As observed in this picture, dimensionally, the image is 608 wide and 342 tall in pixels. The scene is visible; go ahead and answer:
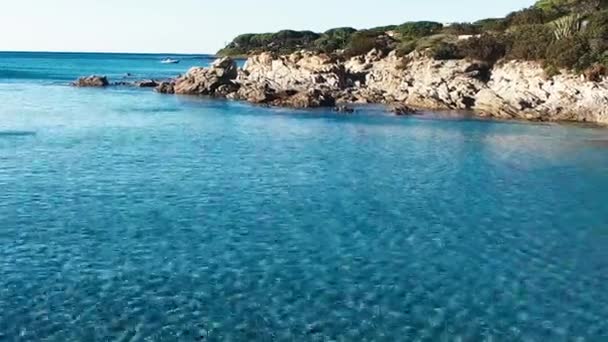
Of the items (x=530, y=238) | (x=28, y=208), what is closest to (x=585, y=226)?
(x=530, y=238)

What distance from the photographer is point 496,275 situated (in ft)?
65.2

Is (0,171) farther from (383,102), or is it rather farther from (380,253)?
(383,102)

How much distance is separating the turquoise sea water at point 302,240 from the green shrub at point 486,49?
25.3m

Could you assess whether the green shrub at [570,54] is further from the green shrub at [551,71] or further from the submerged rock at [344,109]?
the submerged rock at [344,109]

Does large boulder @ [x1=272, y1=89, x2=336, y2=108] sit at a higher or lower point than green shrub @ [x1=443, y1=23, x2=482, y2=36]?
lower

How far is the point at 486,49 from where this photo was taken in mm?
69500

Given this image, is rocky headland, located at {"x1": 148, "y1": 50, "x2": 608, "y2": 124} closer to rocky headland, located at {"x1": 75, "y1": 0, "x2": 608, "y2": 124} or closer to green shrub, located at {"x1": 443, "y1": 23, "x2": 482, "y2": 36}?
rocky headland, located at {"x1": 75, "y1": 0, "x2": 608, "y2": 124}

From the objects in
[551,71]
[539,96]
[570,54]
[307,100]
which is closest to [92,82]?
[307,100]

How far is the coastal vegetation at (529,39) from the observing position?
58.7 metres

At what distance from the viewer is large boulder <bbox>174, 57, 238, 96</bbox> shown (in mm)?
83250

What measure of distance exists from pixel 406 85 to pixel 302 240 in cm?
5135

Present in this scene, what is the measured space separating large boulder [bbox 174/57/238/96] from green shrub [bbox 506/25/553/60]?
3130 cm

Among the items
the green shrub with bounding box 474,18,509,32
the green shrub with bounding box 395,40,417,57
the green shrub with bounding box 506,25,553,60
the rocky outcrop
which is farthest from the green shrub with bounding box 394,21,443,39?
the rocky outcrop

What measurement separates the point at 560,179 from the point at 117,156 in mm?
22533
